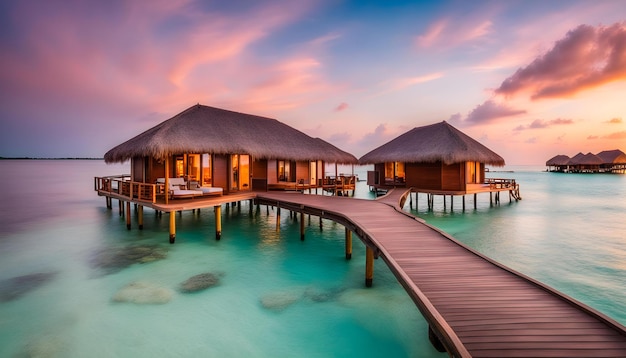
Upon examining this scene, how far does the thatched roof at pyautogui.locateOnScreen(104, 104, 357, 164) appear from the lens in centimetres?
1168

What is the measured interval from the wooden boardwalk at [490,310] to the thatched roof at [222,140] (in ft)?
30.1

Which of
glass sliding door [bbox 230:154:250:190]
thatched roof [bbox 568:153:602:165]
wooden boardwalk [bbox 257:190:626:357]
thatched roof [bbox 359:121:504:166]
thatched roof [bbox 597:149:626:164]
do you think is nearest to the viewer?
wooden boardwalk [bbox 257:190:626:357]

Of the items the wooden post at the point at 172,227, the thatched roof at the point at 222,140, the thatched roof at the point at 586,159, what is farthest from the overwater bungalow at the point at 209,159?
the thatched roof at the point at 586,159

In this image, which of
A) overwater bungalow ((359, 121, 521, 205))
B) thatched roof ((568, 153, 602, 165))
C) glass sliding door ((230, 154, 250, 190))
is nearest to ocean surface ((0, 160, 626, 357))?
glass sliding door ((230, 154, 250, 190))

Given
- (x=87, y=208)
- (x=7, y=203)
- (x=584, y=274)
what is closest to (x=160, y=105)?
(x=87, y=208)

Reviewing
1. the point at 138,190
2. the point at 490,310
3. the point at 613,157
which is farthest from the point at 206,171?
the point at 613,157

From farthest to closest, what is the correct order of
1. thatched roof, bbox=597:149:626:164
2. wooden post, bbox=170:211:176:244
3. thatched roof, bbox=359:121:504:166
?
thatched roof, bbox=597:149:626:164 < thatched roof, bbox=359:121:504:166 < wooden post, bbox=170:211:176:244

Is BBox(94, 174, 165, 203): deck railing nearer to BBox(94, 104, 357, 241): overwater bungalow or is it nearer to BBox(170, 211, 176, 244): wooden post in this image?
BBox(94, 104, 357, 241): overwater bungalow

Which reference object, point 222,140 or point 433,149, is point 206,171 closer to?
point 222,140

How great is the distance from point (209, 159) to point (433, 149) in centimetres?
1330

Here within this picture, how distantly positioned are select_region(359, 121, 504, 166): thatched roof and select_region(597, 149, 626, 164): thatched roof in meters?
58.6

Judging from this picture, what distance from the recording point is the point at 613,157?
57062 mm

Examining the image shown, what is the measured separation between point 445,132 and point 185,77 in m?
18.7

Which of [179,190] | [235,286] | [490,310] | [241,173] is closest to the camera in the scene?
A: [490,310]
